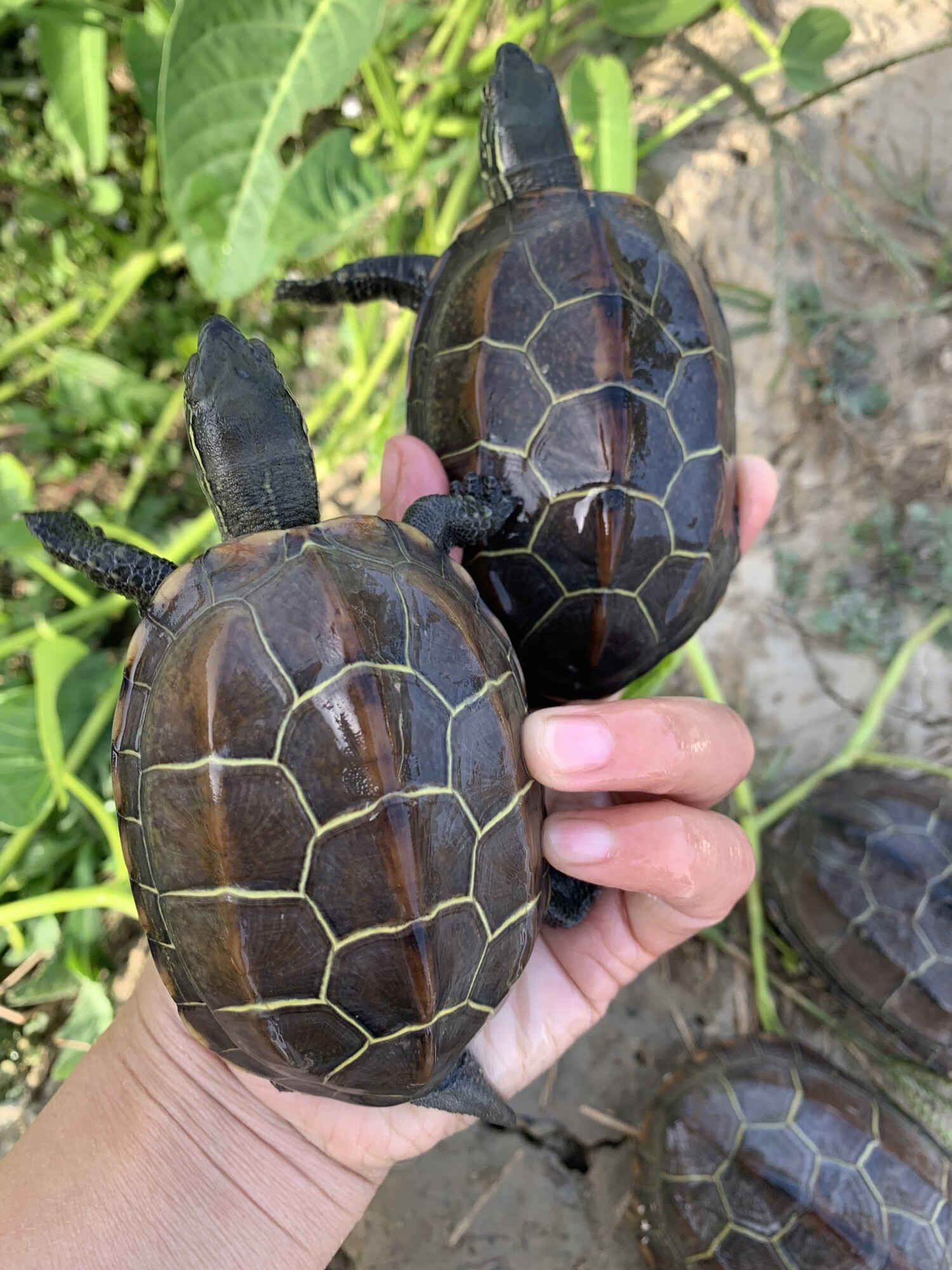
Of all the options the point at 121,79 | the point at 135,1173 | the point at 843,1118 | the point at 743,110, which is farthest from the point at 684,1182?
the point at 121,79

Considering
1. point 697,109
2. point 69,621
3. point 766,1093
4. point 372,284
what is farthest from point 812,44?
point 766,1093

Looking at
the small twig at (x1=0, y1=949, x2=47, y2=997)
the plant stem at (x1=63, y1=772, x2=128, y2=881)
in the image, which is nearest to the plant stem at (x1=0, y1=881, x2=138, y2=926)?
the plant stem at (x1=63, y1=772, x2=128, y2=881)

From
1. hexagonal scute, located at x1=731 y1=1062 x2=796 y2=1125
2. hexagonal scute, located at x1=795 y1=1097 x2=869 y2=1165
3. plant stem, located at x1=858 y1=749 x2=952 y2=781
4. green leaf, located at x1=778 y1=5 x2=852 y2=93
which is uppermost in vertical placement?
green leaf, located at x1=778 y1=5 x2=852 y2=93

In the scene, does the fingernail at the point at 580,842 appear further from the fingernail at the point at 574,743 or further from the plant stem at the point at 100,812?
the plant stem at the point at 100,812

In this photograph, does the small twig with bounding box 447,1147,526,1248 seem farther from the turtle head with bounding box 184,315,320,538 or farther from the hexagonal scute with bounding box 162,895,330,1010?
the turtle head with bounding box 184,315,320,538

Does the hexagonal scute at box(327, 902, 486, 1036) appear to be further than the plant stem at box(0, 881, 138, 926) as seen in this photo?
No

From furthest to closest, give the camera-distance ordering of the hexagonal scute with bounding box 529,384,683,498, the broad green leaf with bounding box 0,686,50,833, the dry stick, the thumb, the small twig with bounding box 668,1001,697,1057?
the small twig with bounding box 668,1001,697,1057 → the dry stick → the broad green leaf with bounding box 0,686,50,833 → the thumb → the hexagonal scute with bounding box 529,384,683,498

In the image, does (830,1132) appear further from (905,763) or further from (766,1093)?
(905,763)
